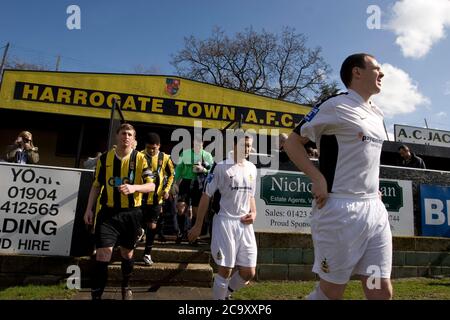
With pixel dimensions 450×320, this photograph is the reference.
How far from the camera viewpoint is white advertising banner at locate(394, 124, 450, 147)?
57.6ft

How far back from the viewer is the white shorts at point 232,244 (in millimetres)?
4117

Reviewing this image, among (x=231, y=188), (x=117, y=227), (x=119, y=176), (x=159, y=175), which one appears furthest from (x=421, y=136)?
(x=117, y=227)

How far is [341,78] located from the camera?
2617 mm

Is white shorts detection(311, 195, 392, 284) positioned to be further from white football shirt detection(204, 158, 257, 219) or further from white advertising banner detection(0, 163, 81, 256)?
white advertising banner detection(0, 163, 81, 256)

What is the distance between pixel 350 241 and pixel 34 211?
534 cm

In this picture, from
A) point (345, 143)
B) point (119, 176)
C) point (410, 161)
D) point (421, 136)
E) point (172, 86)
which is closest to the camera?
point (345, 143)

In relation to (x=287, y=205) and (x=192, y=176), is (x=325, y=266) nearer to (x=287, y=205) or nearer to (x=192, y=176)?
(x=287, y=205)

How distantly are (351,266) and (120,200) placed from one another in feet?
9.87

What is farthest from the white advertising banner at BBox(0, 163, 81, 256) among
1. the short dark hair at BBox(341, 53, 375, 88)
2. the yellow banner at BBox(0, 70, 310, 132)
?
the yellow banner at BBox(0, 70, 310, 132)

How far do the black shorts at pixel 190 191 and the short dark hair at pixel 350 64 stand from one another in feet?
15.2

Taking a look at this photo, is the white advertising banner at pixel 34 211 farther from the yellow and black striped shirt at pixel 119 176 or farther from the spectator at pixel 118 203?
the yellow and black striped shirt at pixel 119 176

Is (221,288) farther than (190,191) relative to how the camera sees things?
No

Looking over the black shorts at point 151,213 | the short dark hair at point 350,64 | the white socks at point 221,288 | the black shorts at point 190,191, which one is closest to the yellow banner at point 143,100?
the black shorts at point 190,191

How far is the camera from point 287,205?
6.98 meters
